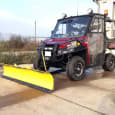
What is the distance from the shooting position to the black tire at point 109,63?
7.20 metres

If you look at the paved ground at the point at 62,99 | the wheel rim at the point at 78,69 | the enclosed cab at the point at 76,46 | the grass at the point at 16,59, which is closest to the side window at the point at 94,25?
the enclosed cab at the point at 76,46

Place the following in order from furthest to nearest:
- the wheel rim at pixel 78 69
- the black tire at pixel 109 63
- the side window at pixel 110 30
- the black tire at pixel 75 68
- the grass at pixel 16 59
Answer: the grass at pixel 16 59 → the side window at pixel 110 30 → the black tire at pixel 109 63 → the wheel rim at pixel 78 69 → the black tire at pixel 75 68

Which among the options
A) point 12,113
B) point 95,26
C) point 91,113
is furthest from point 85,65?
point 12,113

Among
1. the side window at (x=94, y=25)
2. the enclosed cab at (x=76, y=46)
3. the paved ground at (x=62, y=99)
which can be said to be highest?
the side window at (x=94, y=25)

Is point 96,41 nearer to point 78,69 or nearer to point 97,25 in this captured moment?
point 97,25

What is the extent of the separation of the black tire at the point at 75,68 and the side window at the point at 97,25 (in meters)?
1.28

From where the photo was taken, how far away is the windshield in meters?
6.09

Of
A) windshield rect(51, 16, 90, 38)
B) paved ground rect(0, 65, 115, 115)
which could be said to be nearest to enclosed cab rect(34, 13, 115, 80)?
windshield rect(51, 16, 90, 38)

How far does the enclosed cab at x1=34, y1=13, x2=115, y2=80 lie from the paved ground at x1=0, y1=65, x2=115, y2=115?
0.72m

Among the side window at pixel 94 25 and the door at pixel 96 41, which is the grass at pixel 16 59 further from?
the side window at pixel 94 25

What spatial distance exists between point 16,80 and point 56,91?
1614 mm

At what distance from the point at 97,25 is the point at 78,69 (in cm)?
185

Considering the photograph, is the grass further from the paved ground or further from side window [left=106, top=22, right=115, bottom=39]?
side window [left=106, top=22, right=115, bottom=39]

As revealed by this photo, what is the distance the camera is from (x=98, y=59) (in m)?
6.57
